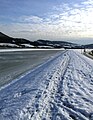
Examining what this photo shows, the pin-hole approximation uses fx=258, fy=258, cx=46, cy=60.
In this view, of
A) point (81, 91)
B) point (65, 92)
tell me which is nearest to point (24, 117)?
point (65, 92)

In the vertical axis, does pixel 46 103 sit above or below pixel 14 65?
above

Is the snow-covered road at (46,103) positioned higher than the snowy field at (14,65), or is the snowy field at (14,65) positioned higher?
the snow-covered road at (46,103)

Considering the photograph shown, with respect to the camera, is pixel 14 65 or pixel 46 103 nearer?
pixel 46 103

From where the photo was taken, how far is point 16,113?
6.20 meters

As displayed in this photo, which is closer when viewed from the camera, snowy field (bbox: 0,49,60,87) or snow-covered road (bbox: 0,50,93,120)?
snow-covered road (bbox: 0,50,93,120)

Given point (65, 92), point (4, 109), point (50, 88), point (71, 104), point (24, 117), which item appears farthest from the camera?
point (50, 88)

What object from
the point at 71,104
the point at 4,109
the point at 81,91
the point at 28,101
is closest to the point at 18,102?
the point at 28,101

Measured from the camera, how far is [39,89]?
30.7 ft

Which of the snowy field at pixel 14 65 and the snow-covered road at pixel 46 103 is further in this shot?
the snowy field at pixel 14 65

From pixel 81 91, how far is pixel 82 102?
1824 millimetres

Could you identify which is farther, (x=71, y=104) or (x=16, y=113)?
(x=71, y=104)

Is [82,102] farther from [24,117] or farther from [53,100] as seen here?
[24,117]

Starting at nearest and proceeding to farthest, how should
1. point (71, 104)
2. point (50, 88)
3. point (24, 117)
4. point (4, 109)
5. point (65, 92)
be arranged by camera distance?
point (24, 117), point (4, 109), point (71, 104), point (65, 92), point (50, 88)

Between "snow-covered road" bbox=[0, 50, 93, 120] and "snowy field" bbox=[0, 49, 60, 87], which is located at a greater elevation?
"snow-covered road" bbox=[0, 50, 93, 120]
